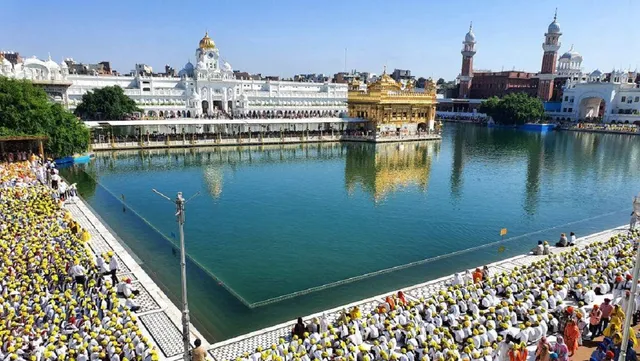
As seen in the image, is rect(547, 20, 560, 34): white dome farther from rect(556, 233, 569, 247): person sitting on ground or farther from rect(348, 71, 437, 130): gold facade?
rect(556, 233, 569, 247): person sitting on ground

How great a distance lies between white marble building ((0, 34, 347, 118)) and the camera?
148ft

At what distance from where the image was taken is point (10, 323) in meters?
8.06

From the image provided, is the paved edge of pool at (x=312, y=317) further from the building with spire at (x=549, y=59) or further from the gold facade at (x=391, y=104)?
the building with spire at (x=549, y=59)

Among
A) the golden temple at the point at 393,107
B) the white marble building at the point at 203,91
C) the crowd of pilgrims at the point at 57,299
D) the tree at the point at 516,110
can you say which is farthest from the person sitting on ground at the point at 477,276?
the tree at the point at 516,110

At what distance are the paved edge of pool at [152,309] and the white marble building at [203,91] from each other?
36.6m

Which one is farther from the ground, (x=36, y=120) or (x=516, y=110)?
(x=516, y=110)

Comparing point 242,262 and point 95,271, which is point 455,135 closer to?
point 242,262

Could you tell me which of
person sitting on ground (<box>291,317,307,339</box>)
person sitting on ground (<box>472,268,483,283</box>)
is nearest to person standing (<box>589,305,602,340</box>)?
person sitting on ground (<box>472,268,483,283</box>)

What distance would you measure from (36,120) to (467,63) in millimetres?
76442

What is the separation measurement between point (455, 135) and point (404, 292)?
145ft

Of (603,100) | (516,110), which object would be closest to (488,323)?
(516,110)

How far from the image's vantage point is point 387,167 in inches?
1176

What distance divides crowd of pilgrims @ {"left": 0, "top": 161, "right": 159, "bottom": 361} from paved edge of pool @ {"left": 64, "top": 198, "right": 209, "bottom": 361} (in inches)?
13.8

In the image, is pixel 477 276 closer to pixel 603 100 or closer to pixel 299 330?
pixel 299 330
